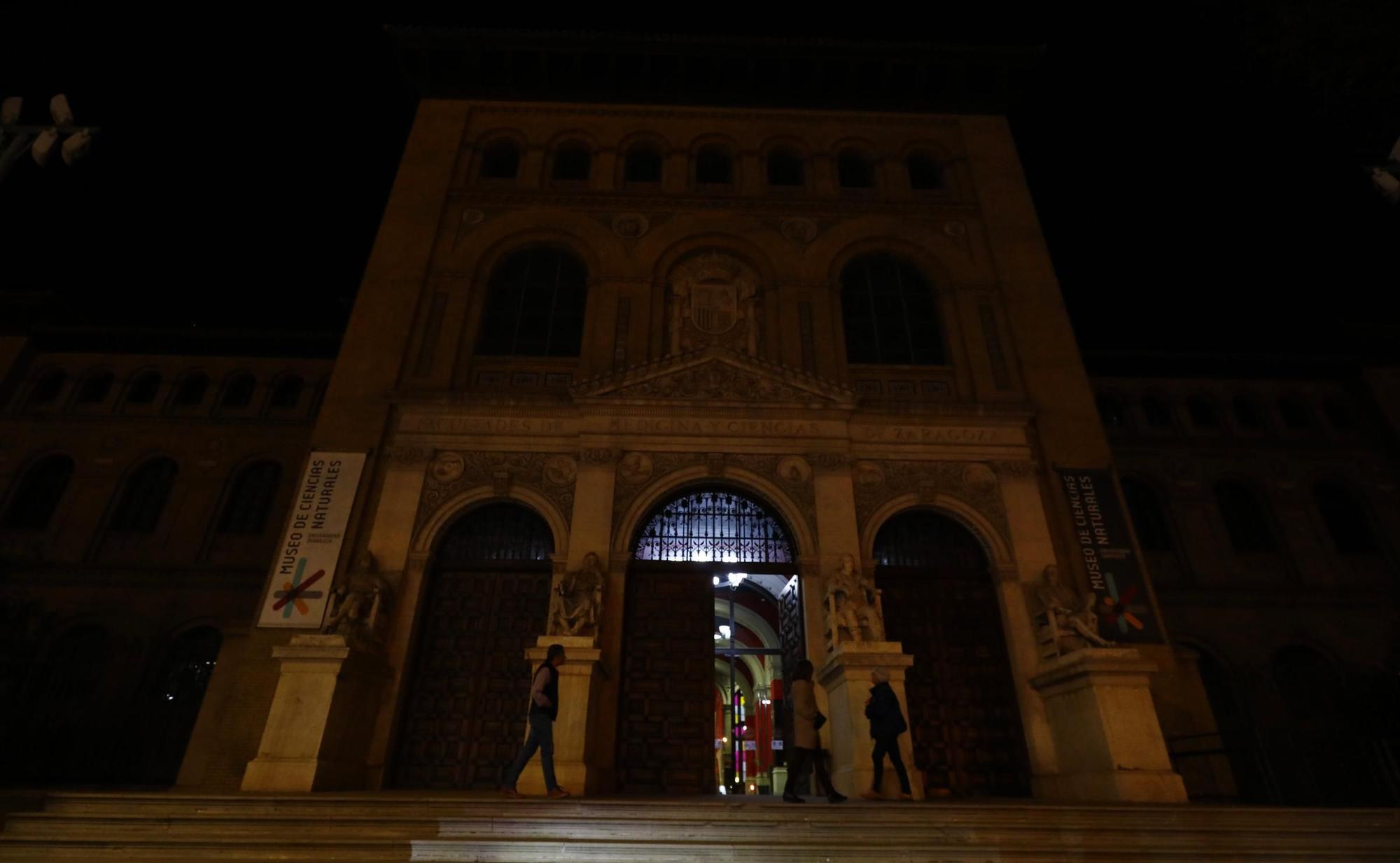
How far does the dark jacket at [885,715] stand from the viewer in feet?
33.5

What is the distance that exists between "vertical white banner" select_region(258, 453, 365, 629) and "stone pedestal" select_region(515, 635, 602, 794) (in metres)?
4.48

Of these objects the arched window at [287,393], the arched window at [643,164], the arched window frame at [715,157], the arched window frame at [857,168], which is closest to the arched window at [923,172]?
the arched window frame at [857,168]

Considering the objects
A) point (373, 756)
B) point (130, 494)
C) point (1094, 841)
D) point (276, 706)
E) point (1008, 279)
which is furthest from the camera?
point (130, 494)

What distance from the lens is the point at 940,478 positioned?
1567 centimetres

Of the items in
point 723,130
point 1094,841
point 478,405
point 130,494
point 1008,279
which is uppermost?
point 723,130

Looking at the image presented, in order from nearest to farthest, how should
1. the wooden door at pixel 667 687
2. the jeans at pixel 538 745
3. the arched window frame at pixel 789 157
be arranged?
1. the jeans at pixel 538 745
2. the wooden door at pixel 667 687
3. the arched window frame at pixel 789 157

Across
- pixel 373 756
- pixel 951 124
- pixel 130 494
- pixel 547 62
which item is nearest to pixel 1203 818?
pixel 373 756

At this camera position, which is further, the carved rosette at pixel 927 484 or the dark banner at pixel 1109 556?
the carved rosette at pixel 927 484

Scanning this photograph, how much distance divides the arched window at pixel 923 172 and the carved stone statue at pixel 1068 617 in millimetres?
11347

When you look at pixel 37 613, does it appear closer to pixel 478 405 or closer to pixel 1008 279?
pixel 478 405

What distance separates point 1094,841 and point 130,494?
27.4 meters

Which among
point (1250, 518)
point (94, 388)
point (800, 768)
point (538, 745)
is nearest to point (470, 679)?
point (538, 745)

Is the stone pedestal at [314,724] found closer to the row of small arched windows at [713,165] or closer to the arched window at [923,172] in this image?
the row of small arched windows at [713,165]

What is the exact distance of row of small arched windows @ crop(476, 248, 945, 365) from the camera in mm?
17625
